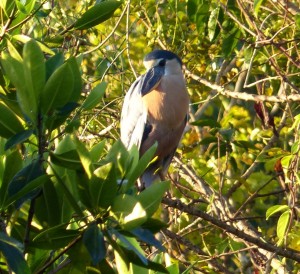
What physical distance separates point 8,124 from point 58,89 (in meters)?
0.13

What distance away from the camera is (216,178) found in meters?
4.67

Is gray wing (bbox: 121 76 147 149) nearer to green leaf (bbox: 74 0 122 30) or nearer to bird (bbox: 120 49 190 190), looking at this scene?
bird (bbox: 120 49 190 190)

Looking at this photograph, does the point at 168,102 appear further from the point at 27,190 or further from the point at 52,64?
the point at 27,190

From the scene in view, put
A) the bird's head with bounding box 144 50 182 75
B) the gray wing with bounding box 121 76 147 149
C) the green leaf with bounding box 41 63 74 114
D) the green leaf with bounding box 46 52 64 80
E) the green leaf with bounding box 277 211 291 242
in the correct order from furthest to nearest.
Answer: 1. the bird's head with bounding box 144 50 182 75
2. the gray wing with bounding box 121 76 147 149
3. the green leaf with bounding box 277 211 291 242
4. the green leaf with bounding box 46 52 64 80
5. the green leaf with bounding box 41 63 74 114

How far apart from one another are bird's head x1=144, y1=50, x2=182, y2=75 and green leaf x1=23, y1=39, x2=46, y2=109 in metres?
2.91

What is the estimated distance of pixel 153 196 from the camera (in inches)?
64.0

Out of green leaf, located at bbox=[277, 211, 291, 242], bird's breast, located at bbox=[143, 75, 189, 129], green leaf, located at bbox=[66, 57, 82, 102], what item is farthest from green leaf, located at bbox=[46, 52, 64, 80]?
bird's breast, located at bbox=[143, 75, 189, 129]

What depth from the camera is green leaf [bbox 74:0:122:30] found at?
2129mm

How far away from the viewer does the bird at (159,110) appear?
15.0 ft

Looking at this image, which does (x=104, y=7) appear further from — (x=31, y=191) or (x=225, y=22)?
(x=225, y=22)

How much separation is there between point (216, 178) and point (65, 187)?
123 inches

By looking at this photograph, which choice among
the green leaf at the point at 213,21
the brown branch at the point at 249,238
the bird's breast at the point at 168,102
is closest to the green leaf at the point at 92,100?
the brown branch at the point at 249,238

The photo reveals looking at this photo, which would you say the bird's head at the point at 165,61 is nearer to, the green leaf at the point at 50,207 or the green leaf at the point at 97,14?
the green leaf at the point at 97,14

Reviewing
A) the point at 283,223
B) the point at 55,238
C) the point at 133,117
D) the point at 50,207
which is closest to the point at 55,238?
the point at 55,238
